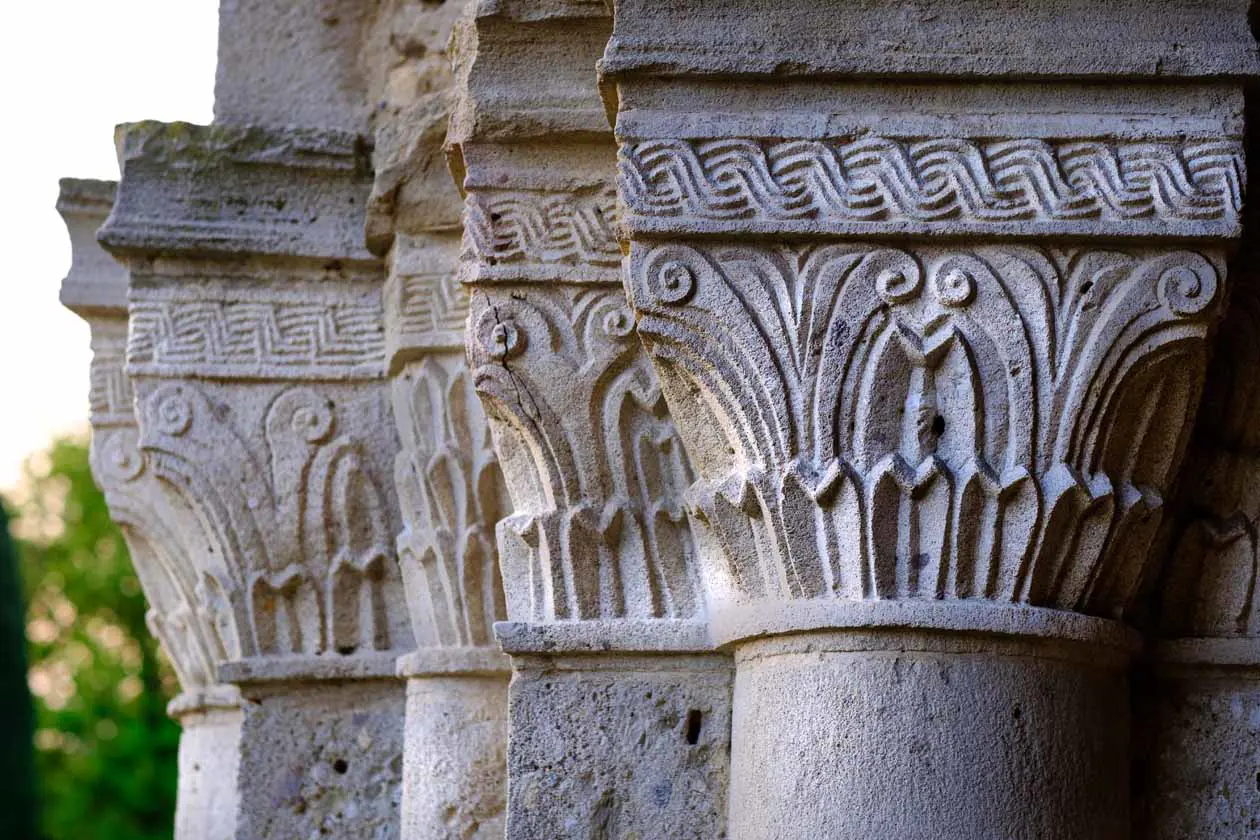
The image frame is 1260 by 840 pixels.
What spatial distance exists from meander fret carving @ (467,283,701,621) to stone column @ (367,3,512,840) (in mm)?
543

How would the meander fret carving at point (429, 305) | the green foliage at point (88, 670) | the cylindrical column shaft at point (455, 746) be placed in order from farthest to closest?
the green foliage at point (88, 670) < the meander fret carving at point (429, 305) < the cylindrical column shaft at point (455, 746)

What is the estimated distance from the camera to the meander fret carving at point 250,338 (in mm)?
3377

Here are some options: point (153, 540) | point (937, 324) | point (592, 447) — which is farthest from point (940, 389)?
point (153, 540)

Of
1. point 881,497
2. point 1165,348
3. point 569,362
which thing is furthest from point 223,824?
point 1165,348

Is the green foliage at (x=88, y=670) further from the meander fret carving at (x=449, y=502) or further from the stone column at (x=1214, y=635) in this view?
the stone column at (x=1214, y=635)

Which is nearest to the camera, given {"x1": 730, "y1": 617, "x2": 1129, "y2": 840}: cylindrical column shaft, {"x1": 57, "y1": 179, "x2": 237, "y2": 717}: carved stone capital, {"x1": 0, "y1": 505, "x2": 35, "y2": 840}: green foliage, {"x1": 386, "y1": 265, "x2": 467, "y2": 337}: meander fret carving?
{"x1": 0, "y1": 505, "x2": 35, "y2": 840}: green foliage

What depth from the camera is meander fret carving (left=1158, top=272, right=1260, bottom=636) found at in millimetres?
2320

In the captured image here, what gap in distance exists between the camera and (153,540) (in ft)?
12.5

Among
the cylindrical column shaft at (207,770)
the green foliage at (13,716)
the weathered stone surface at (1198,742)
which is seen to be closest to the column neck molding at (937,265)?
the weathered stone surface at (1198,742)

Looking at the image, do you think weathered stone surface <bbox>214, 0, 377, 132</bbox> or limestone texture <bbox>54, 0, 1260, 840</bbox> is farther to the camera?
weathered stone surface <bbox>214, 0, 377, 132</bbox>

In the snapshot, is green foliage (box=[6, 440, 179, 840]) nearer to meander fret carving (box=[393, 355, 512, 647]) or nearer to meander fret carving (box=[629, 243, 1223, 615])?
meander fret carving (box=[393, 355, 512, 647])

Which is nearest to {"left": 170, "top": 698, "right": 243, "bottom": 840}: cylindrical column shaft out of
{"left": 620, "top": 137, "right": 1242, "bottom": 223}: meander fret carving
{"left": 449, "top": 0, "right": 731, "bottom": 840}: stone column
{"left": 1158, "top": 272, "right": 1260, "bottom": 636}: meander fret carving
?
{"left": 449, "top": 0, "right": 731, "bottom": 840}: stone column

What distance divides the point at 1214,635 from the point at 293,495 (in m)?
1.84

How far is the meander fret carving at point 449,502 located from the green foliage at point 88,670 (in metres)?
9.34
